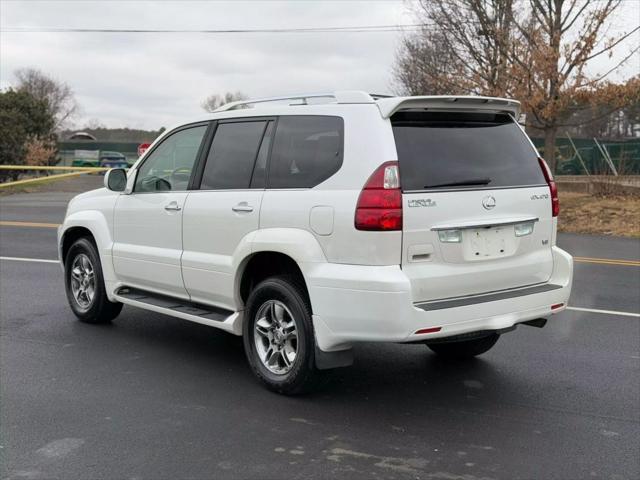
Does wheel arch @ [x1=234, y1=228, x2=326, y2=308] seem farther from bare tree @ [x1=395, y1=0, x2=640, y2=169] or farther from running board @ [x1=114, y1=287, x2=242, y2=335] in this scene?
bare tree @ [x1=395, y1=0, x2=640, y2=169]

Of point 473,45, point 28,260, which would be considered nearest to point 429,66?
point 473,45

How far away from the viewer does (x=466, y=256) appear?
4504 mm

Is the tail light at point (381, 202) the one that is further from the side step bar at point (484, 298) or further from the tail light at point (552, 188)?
the tail light at point (552, 188)

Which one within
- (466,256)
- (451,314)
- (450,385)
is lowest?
(450,385)

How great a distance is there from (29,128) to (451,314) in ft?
108

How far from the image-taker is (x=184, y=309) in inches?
223

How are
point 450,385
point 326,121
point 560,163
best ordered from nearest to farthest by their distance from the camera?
1. point 326,121
2. point 450,385
3. point 560,163

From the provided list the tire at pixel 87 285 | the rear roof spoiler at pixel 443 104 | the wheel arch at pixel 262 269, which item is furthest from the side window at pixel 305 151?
the tire at pixel 87 285

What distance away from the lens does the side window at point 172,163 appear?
5.79m

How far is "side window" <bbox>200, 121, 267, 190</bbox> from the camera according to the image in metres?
5.27

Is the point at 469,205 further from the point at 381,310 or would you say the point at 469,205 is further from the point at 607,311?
the point at 607,311

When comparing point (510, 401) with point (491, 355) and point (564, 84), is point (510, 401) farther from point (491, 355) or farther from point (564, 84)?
point (564, 84)

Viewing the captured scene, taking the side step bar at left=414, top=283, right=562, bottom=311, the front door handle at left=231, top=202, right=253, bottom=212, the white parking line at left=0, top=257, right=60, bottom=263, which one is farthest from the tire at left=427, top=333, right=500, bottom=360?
the white parking line at left=0, top=257, right=60, bottom=263

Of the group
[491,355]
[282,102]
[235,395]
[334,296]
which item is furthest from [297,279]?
[491,355]
